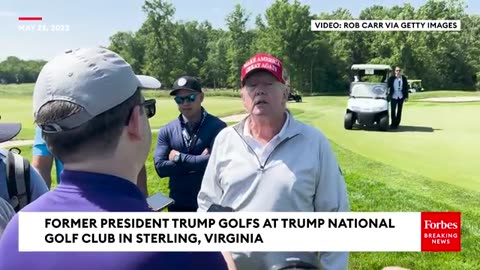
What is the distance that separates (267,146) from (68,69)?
109 centimetres

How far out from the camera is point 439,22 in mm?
2965

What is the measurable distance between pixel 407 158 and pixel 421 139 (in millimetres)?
239

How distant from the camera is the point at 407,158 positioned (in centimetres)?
479

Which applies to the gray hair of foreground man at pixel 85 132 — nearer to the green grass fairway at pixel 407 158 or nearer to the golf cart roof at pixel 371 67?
the green grass fairway at pixel 407 158

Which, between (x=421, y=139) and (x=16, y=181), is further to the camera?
(x=421, y=139)

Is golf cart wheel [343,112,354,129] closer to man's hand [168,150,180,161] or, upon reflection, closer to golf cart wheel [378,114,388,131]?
golf cart wheel [378,114,388,131]

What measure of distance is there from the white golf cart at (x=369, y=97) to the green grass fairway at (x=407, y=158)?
0.40 feet

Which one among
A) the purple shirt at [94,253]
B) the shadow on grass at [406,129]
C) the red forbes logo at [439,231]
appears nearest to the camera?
the purple shirt at [94,253]

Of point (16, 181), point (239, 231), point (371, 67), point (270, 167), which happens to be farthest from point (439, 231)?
point (16, 181)

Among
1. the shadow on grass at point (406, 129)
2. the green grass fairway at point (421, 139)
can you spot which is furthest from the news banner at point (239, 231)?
the shadow on grass at point (406, 129)

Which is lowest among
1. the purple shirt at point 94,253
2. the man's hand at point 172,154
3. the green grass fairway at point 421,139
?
the green grass fairway at point 421,139

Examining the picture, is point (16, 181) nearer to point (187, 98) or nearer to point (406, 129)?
point (187, 98)

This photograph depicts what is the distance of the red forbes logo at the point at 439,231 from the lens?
316 cm

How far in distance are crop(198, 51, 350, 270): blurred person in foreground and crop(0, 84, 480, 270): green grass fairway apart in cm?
169
